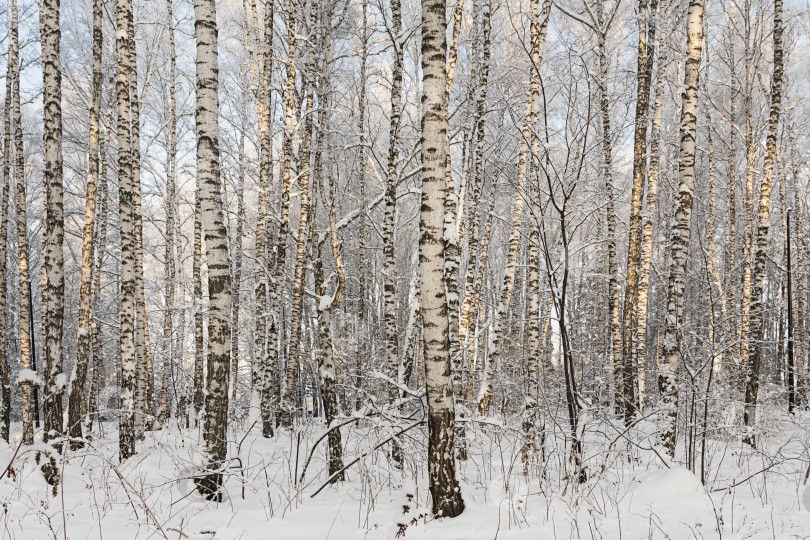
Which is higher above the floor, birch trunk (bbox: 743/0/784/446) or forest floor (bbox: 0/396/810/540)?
birch trunk (bbox: 743/0/784/446)

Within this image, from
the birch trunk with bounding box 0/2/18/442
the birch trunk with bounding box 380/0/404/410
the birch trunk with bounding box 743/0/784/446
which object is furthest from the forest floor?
the birch trunk with bounding box 0/2/18/442

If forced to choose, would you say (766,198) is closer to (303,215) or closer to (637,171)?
(637,171)

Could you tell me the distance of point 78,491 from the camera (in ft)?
16.4

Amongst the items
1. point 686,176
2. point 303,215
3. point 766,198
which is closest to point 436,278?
point 686,176

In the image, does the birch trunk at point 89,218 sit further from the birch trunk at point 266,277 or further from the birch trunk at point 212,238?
the birch trunk at point 212,238

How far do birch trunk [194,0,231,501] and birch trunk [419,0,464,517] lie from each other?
80.8 inches

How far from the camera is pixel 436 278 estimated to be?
3654mm

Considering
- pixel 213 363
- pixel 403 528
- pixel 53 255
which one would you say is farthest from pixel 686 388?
pixel 53 255

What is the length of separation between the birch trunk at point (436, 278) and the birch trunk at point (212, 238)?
2053 millimetres

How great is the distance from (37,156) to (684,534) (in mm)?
26264

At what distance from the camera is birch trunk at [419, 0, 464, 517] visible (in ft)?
11.6

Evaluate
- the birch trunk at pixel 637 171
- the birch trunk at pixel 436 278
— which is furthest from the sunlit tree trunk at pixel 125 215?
the birch trunk at pixel 637 171

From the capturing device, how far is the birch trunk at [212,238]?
438 cm

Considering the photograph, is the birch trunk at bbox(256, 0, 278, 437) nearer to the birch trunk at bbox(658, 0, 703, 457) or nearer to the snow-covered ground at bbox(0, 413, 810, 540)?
the snow-covered ground at bbox(0, 413, 810, 540)
